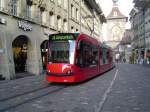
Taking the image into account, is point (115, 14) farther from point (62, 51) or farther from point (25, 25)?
point (62, 51)

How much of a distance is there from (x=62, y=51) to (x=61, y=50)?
0.33ft

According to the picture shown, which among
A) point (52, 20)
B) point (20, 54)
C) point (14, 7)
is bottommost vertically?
point (20, 54)

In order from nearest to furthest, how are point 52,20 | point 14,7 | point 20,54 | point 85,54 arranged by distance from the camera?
point 85,54 → point 14,7 → point 20,54 → point 52,20

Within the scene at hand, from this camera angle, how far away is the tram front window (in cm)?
1513

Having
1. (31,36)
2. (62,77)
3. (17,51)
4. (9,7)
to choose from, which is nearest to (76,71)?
(62,77)

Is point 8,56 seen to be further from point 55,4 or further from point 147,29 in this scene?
point 147,29

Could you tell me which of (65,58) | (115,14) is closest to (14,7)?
(65,58)

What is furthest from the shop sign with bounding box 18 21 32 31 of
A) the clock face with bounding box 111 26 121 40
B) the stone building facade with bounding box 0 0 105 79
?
the clock face with bounding box 111 26 121 40

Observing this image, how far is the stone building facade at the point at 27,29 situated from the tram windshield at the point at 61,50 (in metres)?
0.77

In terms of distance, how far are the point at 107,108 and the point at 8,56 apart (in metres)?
12.7

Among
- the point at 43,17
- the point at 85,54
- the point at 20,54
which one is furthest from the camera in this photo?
the point at 43,17

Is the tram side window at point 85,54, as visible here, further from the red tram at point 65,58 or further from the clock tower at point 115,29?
the clock tower at point 115,29

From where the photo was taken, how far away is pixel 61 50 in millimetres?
15258

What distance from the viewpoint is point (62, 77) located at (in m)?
14.9
